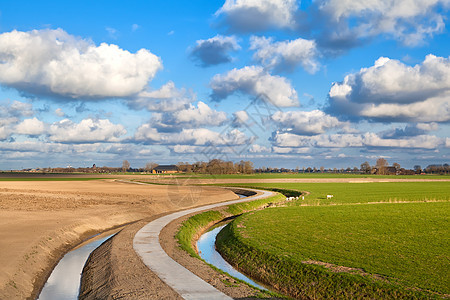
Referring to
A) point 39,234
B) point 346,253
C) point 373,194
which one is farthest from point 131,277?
point 373,194

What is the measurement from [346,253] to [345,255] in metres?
0.48

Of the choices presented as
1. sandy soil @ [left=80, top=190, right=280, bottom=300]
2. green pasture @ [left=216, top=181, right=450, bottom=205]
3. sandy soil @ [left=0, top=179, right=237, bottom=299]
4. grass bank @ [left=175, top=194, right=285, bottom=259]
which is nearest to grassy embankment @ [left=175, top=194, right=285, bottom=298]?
grass bank @ [left=175, top=194, right=285, bottom=259]

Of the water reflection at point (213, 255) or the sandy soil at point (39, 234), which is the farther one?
the water reflection at point (213, 255)

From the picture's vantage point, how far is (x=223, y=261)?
20.7 meters

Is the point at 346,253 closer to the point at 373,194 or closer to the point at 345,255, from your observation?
the point at 345,255

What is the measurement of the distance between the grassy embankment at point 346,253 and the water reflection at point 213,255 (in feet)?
1.70

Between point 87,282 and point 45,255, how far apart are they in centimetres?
555

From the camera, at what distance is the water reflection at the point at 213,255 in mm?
17725

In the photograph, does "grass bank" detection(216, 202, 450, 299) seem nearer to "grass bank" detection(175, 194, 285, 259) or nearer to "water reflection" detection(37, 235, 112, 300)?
"grass bank" detection(175, 194, 285, 259)

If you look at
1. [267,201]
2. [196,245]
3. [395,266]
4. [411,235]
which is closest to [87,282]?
[196,245]

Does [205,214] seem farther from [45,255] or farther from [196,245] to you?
[45,255]

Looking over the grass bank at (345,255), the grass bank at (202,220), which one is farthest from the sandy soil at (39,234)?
the grass bank at (345,255)

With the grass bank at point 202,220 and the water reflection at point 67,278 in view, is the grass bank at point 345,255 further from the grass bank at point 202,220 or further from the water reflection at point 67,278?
the water reflection at point 67,278

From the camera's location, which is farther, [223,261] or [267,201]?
[267,201]
